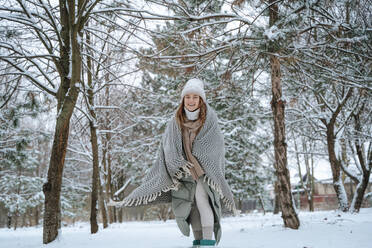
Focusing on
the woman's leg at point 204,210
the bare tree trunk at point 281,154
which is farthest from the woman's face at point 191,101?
the bare tree trunk at point 281,154

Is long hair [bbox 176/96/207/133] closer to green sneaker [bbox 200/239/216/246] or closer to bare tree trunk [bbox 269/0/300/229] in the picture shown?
green sneaker [bbox 200/239/216/246]

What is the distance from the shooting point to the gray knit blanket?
274cm

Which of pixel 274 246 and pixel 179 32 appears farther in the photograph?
pixel 179 32

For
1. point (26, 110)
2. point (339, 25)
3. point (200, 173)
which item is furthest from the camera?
point (26, 110)

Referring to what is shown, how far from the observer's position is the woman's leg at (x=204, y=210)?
8.86ft

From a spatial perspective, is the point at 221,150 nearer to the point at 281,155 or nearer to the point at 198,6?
the point at 281,155

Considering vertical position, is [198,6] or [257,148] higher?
[198,6]

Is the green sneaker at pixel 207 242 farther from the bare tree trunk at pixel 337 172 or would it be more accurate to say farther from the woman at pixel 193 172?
the bare tree trunk at pixel 337 172

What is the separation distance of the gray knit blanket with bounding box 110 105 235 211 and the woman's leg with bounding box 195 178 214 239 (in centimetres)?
13

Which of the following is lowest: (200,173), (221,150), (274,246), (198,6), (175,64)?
(274,246)

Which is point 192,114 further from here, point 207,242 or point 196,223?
point 207,242

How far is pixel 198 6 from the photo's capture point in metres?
5.73

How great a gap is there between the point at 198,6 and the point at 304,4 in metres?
2.09

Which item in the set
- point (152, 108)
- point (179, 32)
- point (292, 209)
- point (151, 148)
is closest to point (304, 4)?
point (179, 32)
